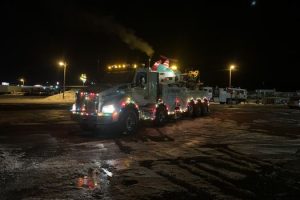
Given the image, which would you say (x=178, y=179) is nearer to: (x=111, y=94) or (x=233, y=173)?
(x=233, y=173)

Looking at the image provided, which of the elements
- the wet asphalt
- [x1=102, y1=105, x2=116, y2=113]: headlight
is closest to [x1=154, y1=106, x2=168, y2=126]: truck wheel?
the wet asphalt

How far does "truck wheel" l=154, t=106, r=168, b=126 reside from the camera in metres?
19.6

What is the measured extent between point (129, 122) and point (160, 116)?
3.27m

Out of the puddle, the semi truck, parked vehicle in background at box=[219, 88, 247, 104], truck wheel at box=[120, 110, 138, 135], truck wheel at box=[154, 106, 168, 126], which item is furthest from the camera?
parked vehicle in background at box=[219, 88, 247, 104]

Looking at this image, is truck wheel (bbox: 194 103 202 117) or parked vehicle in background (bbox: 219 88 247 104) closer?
truck wheel (bbox: 194 103 202 117)

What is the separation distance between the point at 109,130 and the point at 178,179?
372 inches

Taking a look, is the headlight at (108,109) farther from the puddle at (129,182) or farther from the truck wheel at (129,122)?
the puddle at (129,182)

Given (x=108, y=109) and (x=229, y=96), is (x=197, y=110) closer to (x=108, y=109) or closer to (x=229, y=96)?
(x=108, y=109)

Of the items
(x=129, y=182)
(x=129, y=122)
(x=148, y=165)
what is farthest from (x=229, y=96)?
(x=129, y=182)

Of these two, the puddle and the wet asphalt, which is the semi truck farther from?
the puddle

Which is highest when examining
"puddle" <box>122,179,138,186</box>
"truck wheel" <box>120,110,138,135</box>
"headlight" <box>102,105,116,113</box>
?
"headlight" <box>102,105,116,113</box>

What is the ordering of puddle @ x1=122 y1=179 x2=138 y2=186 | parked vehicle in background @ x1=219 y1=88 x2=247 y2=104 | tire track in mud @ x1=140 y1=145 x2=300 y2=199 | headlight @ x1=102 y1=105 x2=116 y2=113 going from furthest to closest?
parked vehicle in background @ x1=219 y1=88 x2=247 y2=104, headlight @ x1=102 y1=105 x2=116 y2=113, puddle @ x1=122 y1=179 x2=138 y2=186, tire track in mud @ x1=140 y1=145 x2=300 y2=199

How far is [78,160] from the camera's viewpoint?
10.9 metres

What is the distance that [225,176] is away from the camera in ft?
30.2
